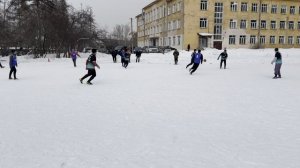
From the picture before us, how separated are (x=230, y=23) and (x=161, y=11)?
1661cm

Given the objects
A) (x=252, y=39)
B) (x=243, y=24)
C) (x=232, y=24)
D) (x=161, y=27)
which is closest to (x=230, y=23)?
(x=232, y=24)

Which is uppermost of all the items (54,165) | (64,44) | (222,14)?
(222,14)

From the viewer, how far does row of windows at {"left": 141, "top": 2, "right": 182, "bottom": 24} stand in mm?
58641

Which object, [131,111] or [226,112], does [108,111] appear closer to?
[131,111]

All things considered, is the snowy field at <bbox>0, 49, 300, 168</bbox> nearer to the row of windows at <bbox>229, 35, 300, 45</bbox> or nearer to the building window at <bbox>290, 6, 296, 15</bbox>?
the row of windows at <bbox>229, 35, 300, 45</bbox>

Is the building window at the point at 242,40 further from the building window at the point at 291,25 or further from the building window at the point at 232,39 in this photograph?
the building window at the point at 291,25

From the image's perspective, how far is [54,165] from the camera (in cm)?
476

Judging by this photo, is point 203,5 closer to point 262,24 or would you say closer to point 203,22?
point 203,22

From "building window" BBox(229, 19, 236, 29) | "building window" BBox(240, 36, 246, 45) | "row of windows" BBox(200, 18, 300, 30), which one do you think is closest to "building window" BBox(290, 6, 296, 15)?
"row of windows" BBox(200, 18, 300, 30)

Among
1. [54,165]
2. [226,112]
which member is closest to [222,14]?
[226,112]

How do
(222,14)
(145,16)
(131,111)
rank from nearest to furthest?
(131,111) → (222,14) → (145,16)

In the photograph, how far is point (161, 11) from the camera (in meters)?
68.2

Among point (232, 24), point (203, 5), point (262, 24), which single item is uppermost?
point (203, 5)

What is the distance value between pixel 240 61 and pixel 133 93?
25942 millimetres
